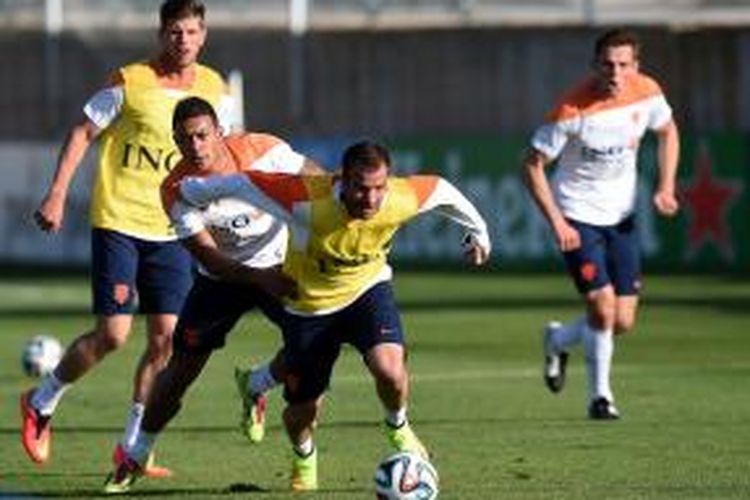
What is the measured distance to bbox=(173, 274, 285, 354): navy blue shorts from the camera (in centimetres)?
1325

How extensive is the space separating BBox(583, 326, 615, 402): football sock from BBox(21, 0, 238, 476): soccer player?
341cm

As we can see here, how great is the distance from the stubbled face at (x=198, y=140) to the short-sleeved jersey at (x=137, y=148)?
1467 mm

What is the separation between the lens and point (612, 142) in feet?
56.9

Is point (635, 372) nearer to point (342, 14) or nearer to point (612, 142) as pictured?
point (612, 142)

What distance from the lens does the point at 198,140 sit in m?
12.8

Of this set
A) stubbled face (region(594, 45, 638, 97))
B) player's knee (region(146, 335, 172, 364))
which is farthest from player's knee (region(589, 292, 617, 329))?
player's knee (region(146, 335, 172, 364))

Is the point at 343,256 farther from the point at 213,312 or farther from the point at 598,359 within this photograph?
the point at 598,359

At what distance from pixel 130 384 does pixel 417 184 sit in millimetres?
7762

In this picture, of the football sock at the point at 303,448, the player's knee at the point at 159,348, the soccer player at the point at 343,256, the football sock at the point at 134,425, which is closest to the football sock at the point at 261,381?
the player's knee at the point at 159,348

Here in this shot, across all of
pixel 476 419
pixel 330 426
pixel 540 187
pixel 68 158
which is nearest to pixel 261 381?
pixel 68 158

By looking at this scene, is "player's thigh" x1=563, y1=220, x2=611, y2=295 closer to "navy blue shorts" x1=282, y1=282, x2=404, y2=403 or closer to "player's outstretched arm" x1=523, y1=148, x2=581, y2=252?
"player's outstretched arm" x1=523, y1=148, x2=581, y2=252

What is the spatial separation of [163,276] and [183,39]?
1290 millimetres

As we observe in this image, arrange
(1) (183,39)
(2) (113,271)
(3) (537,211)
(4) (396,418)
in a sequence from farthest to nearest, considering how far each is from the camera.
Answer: (3) (537,211) < (2) (113,271) < (1) (183,39) < (4) (396,418)

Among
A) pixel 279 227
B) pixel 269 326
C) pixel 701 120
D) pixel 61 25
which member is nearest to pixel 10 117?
pixel 61 25
